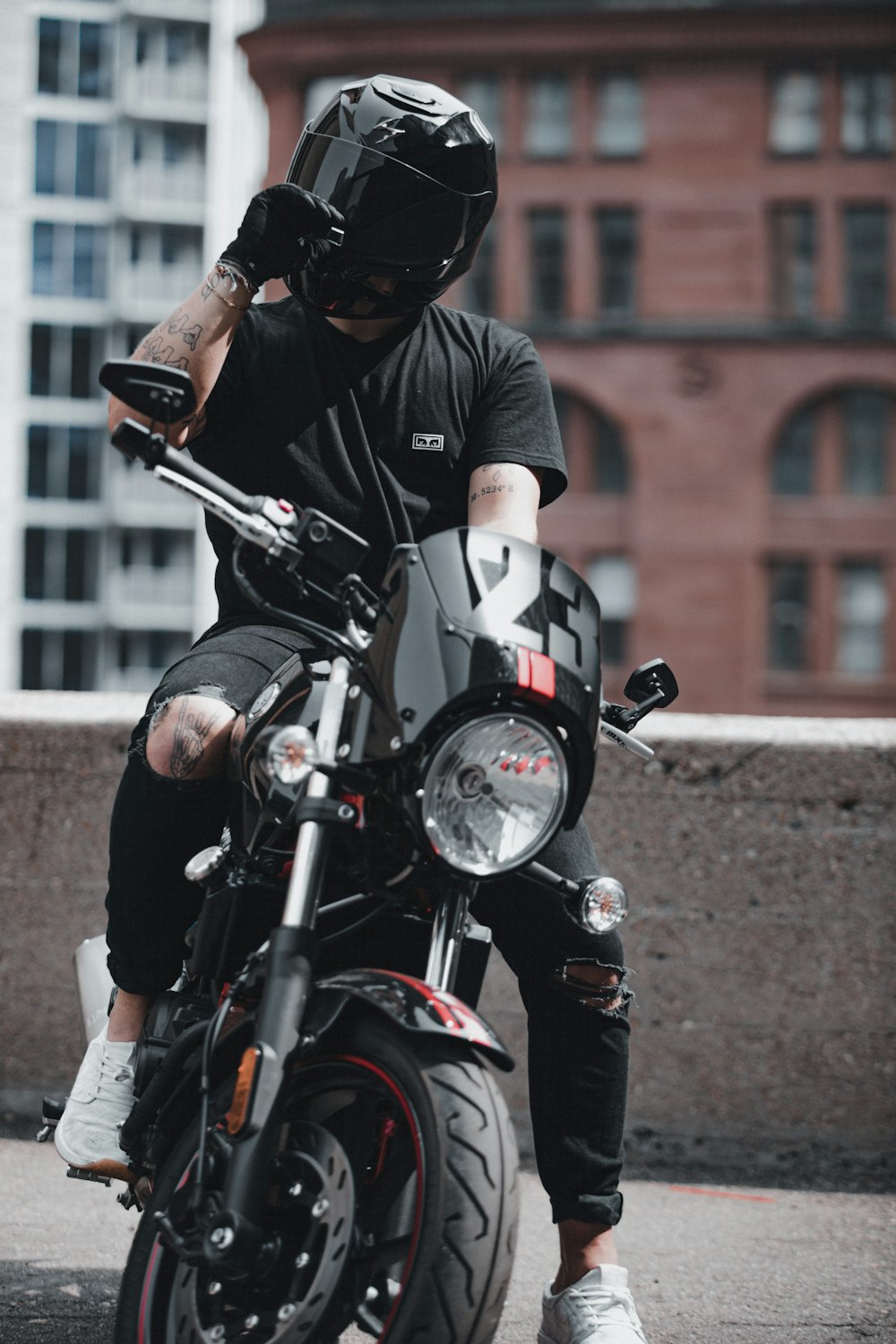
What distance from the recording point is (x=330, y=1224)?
2057 mm

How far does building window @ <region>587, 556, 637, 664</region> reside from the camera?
43094 millimetres

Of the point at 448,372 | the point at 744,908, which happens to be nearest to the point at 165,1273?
the point at 448,372

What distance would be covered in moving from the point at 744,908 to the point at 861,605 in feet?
131

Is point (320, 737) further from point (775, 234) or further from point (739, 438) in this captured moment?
point (775, 234)

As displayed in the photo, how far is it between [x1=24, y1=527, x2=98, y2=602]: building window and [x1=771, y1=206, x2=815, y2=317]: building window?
28316mm

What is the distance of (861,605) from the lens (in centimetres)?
4291

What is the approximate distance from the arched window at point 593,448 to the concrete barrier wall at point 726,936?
38.3m

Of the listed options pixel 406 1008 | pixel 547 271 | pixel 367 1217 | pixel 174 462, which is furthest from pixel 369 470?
pixel 547 271

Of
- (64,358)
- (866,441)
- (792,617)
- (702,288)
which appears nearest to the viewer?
(866,441)

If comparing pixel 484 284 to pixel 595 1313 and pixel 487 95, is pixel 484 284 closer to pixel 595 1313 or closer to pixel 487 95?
pixel 487 95

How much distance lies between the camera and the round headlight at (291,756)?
6.95 ft

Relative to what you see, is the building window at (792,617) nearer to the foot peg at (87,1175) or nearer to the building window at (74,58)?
the building window at (74,58)

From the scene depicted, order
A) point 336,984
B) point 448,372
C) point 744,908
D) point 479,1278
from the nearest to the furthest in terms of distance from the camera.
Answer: point 479,1278
point 336,984
point 448,372
point 744,908

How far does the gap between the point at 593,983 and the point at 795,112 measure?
150 feet
